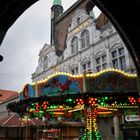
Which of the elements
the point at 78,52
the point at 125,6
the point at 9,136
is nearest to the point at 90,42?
the point at 78,52

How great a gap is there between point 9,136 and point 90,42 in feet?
38.3

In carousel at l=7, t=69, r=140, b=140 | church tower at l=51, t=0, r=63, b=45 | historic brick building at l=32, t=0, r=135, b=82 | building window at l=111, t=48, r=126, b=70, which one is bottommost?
carousel at l=7, t=69, r=140, b=140

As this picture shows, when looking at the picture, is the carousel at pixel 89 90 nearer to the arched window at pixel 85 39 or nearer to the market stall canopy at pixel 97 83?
the market stall canopy at pixel 97 83

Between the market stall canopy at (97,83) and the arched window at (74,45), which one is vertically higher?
the arched window at (74,45)

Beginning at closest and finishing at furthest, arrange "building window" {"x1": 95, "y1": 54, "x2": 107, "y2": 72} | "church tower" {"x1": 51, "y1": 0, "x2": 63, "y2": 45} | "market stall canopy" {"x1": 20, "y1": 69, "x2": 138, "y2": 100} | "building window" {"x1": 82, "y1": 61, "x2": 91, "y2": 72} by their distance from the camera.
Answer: "market stall canopy" {"x1": 20, "y1": 69, "x2": 138, "y2": 100}
"building window" {"x1": 95, "y1": 54, "x2": 107, "y2": 72}
"building window" {"x1": 82, "y1": 61, "x2": 91, "y2": 72}
"church tower" {"x1": 51, "y1": 0, "x2": 63, "y2": 45}

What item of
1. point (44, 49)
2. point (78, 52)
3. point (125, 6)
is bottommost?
point (125, 6)

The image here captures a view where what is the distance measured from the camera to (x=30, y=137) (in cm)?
2297

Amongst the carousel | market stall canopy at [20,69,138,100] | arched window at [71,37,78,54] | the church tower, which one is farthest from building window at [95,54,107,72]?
the church tower

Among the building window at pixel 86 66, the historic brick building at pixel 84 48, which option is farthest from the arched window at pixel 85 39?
the building window at pixel 86 66

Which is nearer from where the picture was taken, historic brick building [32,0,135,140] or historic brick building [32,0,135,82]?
historic brick building [32,0,135,140]

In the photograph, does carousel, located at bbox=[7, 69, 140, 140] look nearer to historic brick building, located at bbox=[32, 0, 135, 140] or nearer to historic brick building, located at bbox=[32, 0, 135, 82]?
historic brick building, located at bbox=[32, 0, 135, 140]

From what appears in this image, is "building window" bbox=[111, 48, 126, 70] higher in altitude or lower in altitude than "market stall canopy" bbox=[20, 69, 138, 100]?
higher

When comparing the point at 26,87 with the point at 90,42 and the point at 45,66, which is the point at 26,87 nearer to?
the point at 90,42

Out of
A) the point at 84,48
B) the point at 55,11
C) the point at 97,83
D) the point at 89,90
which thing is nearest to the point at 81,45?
the point at 84,48
